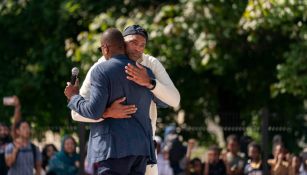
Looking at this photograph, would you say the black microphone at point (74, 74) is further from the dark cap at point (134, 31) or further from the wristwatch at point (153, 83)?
the wristwatch at point (153, 83)

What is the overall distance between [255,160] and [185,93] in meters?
4.60

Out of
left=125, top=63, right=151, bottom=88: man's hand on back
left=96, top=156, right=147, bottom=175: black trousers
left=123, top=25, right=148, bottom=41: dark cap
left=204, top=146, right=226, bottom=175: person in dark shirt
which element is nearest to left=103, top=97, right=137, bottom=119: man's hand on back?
left=125, top=63, right=151, bottom=88: man's hand on back

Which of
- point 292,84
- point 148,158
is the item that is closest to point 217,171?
point 292,84

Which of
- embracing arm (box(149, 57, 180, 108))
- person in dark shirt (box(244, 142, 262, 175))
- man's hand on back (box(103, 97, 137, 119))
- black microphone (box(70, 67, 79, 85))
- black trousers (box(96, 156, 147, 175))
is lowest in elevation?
black trousers (box(96, 156, 147, 175))

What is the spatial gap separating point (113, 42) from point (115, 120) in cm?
52

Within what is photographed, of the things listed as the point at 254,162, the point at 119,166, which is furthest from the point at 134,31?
the point at 254,162

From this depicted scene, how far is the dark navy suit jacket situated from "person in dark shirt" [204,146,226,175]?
6.29 m

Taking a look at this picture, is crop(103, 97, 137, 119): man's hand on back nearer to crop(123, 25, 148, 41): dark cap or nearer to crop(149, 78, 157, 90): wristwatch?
crop(149, 78, 157, 90): wristwatch

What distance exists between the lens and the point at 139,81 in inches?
255

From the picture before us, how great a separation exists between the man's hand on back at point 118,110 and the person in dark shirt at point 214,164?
6.48 metres

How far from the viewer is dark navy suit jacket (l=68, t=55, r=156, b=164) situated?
639 cm

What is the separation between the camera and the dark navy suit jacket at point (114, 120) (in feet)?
21.0

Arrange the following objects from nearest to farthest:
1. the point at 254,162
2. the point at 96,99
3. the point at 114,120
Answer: the point at 96,99, the point at 114,120, the point at 254,162

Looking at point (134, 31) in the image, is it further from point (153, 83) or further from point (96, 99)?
point (96, 99)
